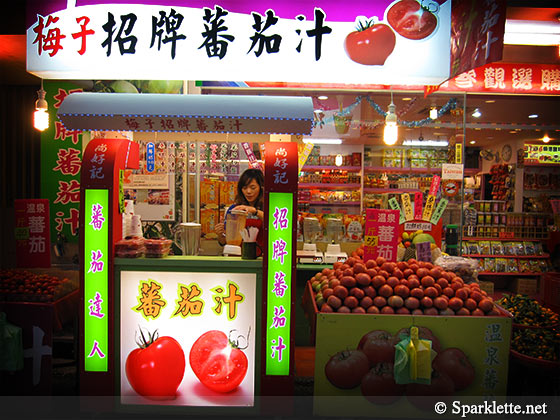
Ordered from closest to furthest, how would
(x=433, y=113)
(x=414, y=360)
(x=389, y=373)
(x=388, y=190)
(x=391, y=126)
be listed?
(x=414, y=360) → (x=389, y=373) → (x=391, y=126) → (x=433, y=113) → (x=388, y=190)

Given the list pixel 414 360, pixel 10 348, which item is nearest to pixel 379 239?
pixel 414 360

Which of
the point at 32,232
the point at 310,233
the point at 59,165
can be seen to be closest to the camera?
the point at 32,232

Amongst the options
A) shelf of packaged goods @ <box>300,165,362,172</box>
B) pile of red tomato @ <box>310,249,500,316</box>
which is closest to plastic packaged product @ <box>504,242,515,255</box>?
shelf of packaged goods @ <box>300,165,362,172</box>

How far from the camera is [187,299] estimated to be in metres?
3.27

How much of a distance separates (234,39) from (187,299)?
8.03 feet

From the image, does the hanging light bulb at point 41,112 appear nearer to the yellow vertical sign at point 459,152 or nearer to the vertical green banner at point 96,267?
the vertical green banner at point 96,267

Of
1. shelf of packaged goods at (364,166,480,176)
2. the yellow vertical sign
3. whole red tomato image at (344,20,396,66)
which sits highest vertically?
whole red tomato image at (344,20,396,66)

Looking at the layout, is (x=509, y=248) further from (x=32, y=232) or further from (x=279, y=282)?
(x=32, y=232)

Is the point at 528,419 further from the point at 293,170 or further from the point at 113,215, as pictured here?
the point at 113,215

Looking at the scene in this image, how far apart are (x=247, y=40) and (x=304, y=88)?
235cm

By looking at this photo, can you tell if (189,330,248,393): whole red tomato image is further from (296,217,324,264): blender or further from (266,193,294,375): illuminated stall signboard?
(296,217,324,264): blender

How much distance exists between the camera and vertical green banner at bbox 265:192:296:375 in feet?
10.5

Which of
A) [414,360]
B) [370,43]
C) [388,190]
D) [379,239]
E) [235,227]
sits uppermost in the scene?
[370,43]

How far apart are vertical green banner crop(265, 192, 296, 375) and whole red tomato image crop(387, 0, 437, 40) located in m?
2.09
